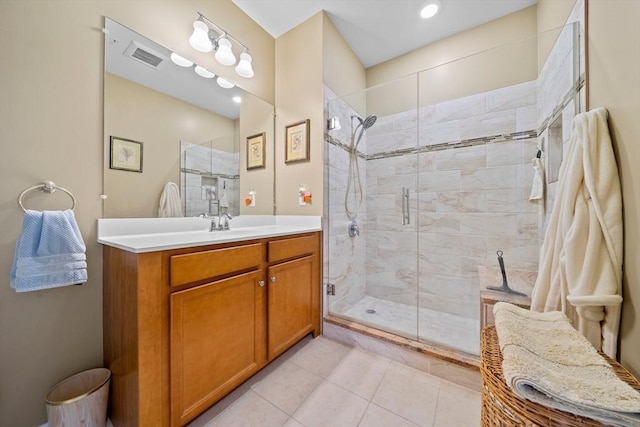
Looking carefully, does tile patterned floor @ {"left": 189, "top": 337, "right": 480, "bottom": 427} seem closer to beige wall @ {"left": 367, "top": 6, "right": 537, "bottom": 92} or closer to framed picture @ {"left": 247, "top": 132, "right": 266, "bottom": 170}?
framed picture @ {"left": 247, "top": 132, "right": 266, "bottom": 170}

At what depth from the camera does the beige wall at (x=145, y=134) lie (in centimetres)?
125

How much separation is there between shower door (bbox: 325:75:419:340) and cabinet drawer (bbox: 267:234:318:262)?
28cm

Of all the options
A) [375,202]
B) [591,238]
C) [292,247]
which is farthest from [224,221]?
[591,238]

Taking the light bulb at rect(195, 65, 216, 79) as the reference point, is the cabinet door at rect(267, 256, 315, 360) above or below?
below

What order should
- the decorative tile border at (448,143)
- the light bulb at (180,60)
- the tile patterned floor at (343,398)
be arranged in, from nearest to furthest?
the tile patterned floor at (343,398)
the light bulb at (180,60)
the decorative tile border at (448,143)

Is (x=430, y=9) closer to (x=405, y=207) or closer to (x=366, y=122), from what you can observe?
(x=366, y=122)

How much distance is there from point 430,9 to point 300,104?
1.27 meters

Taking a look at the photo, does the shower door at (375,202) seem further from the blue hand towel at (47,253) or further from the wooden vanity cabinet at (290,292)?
the blue hand towel at (47,253)

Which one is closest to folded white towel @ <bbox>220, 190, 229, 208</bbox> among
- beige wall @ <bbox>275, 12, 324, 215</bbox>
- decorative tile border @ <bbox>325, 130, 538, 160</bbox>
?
beige wall @ <bbox>275, 12, 324, 215</bbox>

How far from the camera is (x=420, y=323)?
1.91m

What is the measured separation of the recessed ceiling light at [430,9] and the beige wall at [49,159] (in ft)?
6.62

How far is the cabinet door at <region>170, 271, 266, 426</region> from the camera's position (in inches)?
39.2

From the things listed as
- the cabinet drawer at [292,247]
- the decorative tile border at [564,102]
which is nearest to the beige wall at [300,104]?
the cabinet drawer at [292,247]

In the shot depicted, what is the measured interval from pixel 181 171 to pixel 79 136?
0.49m
